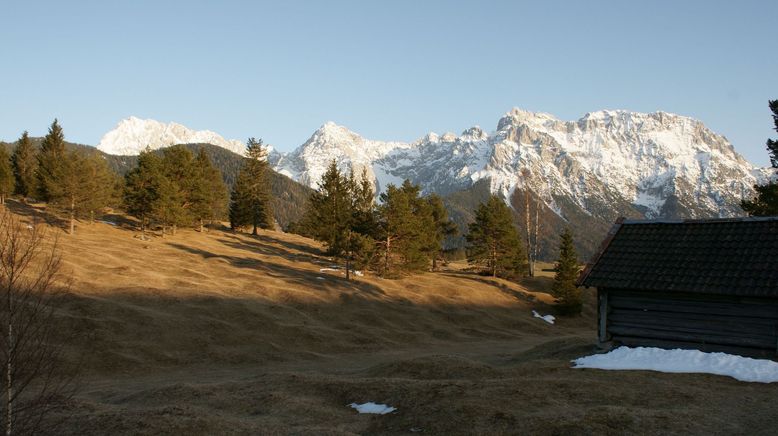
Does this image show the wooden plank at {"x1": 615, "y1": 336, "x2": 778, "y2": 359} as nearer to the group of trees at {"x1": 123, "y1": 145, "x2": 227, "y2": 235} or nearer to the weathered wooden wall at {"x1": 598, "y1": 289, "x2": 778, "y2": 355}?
the weathered wooden wall at {"x1": 598, "y1": 289, "x2": 778, "y2": 355}

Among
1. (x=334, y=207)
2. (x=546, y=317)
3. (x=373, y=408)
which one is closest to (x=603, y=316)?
(x=373, y=408)

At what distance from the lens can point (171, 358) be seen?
28.0 metres

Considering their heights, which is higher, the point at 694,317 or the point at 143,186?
the point at 143,186

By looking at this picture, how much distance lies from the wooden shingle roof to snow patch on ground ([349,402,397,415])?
39.7 feet

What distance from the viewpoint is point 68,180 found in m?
55.1

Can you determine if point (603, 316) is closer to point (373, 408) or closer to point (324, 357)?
point (373, 408)

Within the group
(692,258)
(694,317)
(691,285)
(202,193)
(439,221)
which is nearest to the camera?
(691,285)

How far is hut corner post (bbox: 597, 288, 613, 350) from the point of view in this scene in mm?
Result: 23469

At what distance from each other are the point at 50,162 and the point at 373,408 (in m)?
60.9

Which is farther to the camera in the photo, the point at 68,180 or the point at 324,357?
the point at 68,180

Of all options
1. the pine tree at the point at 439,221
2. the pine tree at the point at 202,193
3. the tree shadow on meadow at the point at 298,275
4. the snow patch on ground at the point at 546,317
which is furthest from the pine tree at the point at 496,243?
the pine tree at the point at 202,193

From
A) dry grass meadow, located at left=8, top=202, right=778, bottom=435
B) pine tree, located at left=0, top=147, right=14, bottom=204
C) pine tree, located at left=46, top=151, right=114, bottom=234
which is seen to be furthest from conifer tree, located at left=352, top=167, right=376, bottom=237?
pine tree, located at left=0, top=147, right=14, bottom=204

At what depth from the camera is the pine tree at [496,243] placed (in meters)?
61.6

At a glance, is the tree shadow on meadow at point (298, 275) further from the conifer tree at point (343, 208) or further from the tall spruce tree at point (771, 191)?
the tall spruce tree at point (771, 191)
